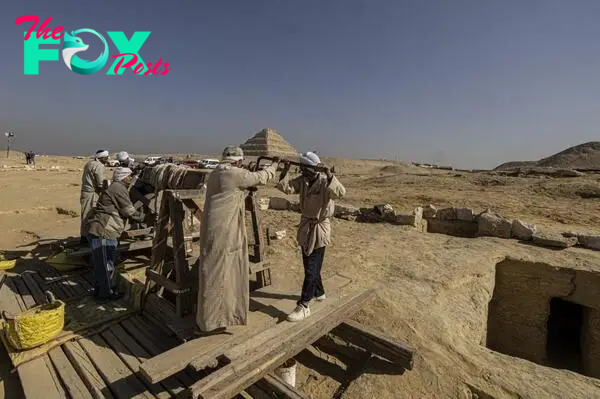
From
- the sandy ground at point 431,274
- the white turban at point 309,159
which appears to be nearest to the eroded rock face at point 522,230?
the sandy ground at point 431,274

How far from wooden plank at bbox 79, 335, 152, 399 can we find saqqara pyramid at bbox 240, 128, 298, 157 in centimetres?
5450

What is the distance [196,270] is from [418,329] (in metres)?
2.59

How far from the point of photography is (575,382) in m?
2.93

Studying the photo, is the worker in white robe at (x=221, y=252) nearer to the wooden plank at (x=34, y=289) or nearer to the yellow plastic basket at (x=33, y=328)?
the yellow plastic basket at (x=33, y=328)

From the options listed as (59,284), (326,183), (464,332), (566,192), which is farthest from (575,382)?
(566,192)

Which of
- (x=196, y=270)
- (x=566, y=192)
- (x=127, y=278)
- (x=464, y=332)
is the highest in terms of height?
(x=566, y=192)

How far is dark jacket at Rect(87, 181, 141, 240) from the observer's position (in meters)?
3.85

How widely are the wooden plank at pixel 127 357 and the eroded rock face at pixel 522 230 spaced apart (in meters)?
7.52

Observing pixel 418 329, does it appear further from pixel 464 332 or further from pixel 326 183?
pixel 326 183

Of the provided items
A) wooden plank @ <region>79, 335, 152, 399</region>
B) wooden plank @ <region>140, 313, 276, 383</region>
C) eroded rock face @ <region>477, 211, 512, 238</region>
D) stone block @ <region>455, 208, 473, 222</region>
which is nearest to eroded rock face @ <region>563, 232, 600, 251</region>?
eroded rock face @ <region>477, 211, 512, 238</region>

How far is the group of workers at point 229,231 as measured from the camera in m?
2.75

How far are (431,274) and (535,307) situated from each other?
2.29 meters

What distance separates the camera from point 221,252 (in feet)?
9.05

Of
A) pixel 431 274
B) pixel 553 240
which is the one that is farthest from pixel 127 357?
pixel 553 240
